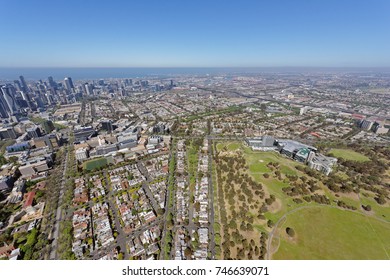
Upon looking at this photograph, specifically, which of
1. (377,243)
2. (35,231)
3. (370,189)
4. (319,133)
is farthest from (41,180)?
(319,133)

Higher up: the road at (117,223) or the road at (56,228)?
the road at (117,223)

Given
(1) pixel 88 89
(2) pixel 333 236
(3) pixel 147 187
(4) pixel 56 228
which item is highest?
(1) pixel 88 89

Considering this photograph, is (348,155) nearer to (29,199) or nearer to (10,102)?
(29,199)

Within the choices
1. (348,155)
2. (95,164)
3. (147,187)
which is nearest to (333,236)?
(147,187)

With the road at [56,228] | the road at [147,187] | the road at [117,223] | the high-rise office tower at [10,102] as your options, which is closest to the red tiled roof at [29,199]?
the road at [56,228]

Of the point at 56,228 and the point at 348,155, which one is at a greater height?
the point at 348,155

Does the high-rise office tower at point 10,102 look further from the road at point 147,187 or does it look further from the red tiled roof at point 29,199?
the road at point 147,187
